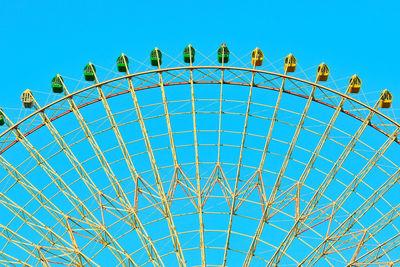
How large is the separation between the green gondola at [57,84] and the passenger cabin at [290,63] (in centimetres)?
1770

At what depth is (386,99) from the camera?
4859 centimetres

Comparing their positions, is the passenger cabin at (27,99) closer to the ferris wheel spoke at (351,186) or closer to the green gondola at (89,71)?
the green gondola at (89,71)

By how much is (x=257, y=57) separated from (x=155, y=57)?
8167mm

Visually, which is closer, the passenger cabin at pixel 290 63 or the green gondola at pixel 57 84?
the green gondola at pixel 57 84

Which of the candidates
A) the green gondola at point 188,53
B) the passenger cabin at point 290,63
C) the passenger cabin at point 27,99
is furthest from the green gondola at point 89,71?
the passenger cabin at point 290,63

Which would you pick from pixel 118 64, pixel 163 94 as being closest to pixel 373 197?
pixel 163 94

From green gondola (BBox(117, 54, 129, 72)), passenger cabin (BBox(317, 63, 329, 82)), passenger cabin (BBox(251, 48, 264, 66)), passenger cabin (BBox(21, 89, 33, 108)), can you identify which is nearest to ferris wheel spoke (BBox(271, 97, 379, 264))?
→ passenger cabin (BBox(317, 63, 329, 82))

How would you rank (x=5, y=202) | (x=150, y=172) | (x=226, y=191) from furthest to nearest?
(x=150, y=172) < (x=226, y=191) < (x=5, y=202)

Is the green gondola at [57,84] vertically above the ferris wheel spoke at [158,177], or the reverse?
the green gondola at [57,84]

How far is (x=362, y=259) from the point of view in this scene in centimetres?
4919

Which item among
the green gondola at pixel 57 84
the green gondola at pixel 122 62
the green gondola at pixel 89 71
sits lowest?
the green gondola at pixel 57 84

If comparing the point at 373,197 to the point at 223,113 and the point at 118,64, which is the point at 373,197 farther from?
the point at 118,64

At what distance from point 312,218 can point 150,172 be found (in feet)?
48.8

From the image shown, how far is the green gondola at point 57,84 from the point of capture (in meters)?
48.3
